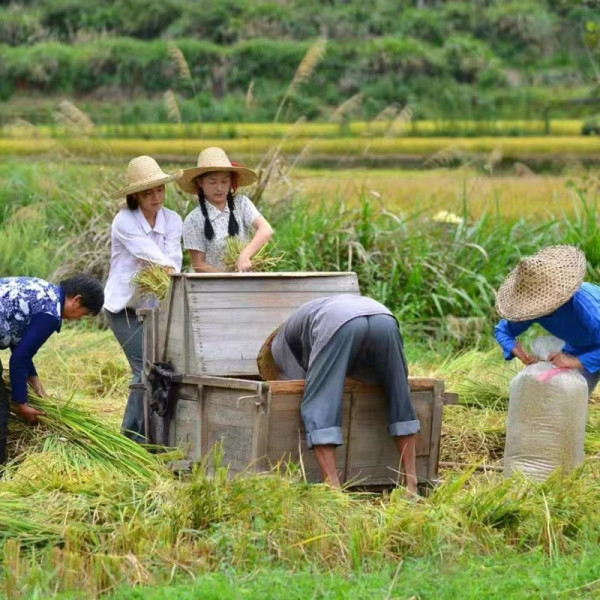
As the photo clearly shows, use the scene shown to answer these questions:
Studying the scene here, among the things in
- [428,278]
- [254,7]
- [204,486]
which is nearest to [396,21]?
[254,7]

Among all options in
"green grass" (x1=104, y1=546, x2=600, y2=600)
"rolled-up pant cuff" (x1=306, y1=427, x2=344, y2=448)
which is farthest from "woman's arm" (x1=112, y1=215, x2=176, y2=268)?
"green grass" (x1=104, y1=546, x2=600, y2=600)

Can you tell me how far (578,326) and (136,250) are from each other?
7.95 feet

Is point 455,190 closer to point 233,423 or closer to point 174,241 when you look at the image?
point 174,241

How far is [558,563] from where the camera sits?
4.75 meters

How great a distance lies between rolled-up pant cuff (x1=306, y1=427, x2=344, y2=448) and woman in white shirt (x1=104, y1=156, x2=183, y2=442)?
58.7 inches

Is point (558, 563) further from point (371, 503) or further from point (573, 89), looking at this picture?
point (573, 89)

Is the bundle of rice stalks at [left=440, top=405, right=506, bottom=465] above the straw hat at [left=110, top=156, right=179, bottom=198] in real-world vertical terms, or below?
below

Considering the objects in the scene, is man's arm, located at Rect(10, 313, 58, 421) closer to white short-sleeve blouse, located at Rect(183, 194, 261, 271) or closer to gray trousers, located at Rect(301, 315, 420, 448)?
white short-sleeve blouse, located at Rect(183, 194, 261, 271)

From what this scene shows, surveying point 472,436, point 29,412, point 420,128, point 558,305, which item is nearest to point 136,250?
point 29,412

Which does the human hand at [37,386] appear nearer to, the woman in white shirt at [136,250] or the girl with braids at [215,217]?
the woman in white shirt at [136,250]

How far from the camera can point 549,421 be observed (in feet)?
19.7

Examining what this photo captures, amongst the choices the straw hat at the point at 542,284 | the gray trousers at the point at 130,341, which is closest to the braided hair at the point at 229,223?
the gray trousers at the point at 130,341

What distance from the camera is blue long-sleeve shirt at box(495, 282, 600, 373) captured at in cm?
594

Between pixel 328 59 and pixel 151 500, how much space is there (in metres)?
29.3
